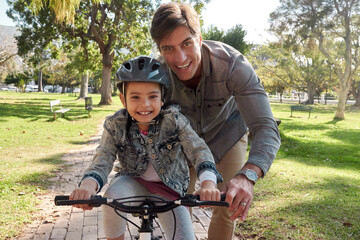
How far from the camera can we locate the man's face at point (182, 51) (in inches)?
104

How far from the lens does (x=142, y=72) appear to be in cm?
231

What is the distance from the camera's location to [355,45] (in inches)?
1112

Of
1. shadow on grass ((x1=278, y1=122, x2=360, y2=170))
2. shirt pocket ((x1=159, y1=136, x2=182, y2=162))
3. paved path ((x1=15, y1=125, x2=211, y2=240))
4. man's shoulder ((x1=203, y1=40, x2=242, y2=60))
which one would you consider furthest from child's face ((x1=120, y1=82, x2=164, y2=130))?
shadow on grass ((x1=278, y1=122, x2=360, y2=170))

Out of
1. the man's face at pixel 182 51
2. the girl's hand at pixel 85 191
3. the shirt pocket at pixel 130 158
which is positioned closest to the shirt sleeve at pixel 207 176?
the shirt pocket at pixel 130 158

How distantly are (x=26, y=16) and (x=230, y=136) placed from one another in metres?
25.0

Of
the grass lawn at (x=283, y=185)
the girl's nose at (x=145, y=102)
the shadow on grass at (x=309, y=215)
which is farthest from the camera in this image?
the grass lawn at (x=283, y=185)

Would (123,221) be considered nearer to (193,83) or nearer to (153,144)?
(153,144)

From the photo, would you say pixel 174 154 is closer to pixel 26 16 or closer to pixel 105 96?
pixel 26 16

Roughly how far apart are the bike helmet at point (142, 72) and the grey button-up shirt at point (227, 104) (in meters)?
0.62

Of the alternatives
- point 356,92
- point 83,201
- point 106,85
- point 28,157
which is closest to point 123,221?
point 83,201

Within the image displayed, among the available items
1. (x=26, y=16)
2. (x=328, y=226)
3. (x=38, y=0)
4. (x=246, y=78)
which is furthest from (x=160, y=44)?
(x=26, y=16)

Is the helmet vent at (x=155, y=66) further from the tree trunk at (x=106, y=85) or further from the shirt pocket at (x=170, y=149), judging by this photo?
the tree trunk at (x=106, y=85)

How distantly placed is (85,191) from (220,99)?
1.45m

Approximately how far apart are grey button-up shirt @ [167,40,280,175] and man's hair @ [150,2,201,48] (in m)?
0.36
